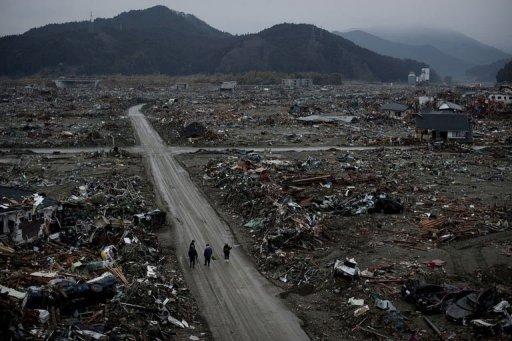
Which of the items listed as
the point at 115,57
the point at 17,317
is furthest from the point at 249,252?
the point at 115,57

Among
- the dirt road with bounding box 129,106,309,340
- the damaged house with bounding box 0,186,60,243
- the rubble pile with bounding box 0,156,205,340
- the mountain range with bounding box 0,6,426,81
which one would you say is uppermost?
the mountain range with bounding box 0,6,426,81

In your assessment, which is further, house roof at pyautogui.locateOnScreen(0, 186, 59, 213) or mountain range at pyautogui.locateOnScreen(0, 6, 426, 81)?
mountain range at pyautogui.locateOnScreen(0, 6, 426, 81)

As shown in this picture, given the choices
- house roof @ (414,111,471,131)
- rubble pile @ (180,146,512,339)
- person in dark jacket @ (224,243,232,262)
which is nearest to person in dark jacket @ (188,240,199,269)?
person in dark jacket @ (224,243,232,262)

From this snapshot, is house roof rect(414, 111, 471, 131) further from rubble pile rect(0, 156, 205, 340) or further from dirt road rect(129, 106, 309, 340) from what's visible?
rubble pile rect(0, 156, 205, 340)

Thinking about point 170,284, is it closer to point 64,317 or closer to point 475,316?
point 64,317

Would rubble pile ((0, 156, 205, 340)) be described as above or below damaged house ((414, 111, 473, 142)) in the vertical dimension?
below

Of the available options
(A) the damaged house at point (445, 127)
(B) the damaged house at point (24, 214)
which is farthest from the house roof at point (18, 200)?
(A) the damaged house at point (445, 127)
